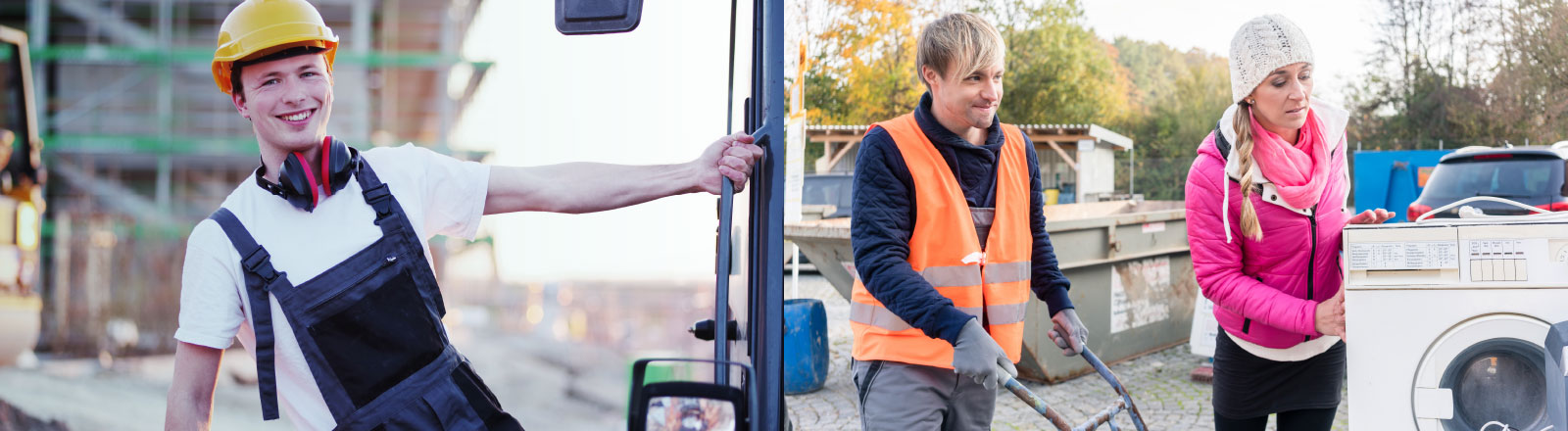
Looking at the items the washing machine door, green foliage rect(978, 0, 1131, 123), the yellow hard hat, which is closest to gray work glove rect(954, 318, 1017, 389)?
the washing machine door

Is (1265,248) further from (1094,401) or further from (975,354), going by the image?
(1094,401)

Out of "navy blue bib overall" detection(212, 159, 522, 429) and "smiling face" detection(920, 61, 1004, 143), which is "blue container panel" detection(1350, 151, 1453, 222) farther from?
"navy blue bib overall" detection(212, 159, 522, 429)

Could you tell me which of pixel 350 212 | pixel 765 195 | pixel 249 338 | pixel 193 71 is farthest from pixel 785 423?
pixel 193 71

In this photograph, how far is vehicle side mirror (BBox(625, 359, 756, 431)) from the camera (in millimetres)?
1007

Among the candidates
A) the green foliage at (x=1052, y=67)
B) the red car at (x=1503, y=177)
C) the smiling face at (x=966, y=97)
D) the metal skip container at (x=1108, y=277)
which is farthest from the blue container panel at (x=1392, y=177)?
the green foliage at (x=1052, y=67)

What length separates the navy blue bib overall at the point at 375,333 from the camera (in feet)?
4.64

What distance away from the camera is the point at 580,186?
1.72 m

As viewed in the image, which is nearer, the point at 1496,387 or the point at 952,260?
the point at 952,260

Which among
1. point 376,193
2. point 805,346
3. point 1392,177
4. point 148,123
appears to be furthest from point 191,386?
point 1392,177

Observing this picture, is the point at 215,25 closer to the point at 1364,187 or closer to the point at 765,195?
the point at 765,195

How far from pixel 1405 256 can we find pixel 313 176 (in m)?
2.33

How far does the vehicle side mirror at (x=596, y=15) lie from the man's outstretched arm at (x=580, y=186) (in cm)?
33

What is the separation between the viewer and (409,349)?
4.94 feet

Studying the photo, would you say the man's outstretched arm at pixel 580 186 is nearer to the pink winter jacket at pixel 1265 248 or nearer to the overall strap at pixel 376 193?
the overall strap at pixel 376 193
